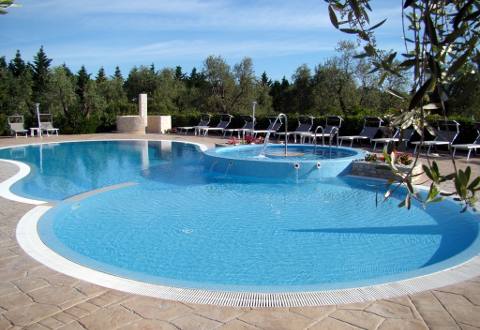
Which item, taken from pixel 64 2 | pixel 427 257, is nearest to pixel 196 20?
pixel 64 2

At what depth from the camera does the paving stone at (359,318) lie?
2992 mm

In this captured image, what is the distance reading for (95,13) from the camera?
14469 mm

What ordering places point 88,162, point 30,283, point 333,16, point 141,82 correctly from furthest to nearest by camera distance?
point 141,82, point 88,162, point 30,283, point 333,16

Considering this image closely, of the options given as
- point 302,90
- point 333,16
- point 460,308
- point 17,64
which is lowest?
point 460,308

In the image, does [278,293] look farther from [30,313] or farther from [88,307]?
[30,313]

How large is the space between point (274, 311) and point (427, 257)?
288 centimetres

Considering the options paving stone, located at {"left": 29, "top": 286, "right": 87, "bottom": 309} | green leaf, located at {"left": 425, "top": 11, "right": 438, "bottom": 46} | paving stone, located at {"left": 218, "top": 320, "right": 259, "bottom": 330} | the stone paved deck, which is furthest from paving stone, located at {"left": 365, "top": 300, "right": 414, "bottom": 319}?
→ green leaf, located at {"left": 425, "top": 11, "right": 438, "bottom": 46}

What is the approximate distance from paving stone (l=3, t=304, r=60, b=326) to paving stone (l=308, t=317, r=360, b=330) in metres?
1.98

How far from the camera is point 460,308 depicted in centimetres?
322

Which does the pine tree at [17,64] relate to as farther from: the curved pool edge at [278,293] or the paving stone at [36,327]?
the paving stone at [36,327]

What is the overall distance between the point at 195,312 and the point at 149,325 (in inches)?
14.8

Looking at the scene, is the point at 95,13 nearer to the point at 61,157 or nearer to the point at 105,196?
the point at 61,157

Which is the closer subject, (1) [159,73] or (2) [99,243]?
(2) [99,243]

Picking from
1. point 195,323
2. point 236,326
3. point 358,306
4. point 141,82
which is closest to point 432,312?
point 358,306
